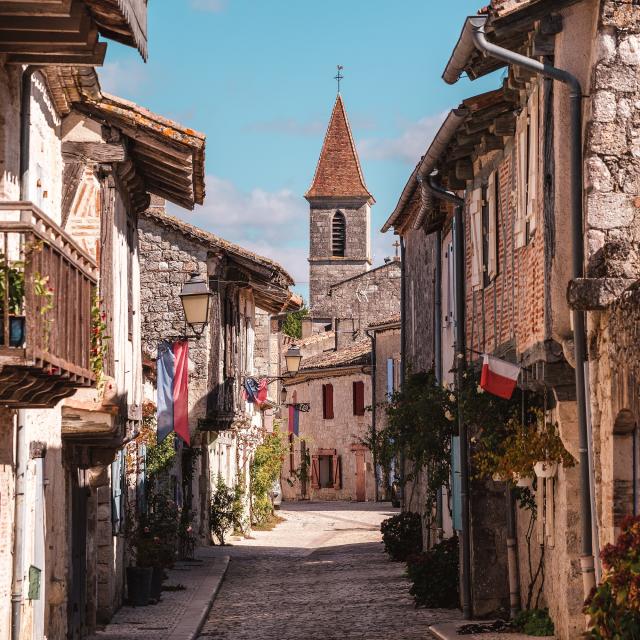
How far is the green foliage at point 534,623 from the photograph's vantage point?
15297 millimetres

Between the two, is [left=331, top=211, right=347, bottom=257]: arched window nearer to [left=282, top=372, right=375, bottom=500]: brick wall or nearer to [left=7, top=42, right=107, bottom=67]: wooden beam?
[left=282, top=372, right=375, bottom=500]: brick wall

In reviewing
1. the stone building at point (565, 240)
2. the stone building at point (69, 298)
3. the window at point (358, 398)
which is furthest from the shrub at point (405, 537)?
the window at point (358, 398)

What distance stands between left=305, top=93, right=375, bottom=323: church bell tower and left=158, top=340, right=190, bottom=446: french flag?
216 feet

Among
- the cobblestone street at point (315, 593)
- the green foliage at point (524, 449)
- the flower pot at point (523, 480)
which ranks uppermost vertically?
the green foliage at point (524, 449)

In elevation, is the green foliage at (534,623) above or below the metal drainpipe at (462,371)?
below

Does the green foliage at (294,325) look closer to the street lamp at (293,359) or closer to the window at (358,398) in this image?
the window at (358,398)

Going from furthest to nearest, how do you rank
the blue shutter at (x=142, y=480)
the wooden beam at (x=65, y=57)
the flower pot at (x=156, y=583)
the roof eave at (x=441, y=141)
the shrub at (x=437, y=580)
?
the blue shutter at (x=142, y=480) < the flower pot at (x=156, y=583) < the shrub at (x=437, y=580) < the roof eave at (x=441, y=141) < the wooden beam at (x=65, y=57)

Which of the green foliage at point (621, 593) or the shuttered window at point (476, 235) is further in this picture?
the shuttered window at point (476, 235)

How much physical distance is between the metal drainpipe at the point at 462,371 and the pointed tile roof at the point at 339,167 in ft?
228

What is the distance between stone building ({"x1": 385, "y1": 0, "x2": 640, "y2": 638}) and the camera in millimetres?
10945

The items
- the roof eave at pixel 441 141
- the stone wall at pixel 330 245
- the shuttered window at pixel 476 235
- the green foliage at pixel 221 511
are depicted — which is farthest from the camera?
the stone wall at pixel 330 245

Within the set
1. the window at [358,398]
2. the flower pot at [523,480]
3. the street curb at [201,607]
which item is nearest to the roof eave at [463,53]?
the flower pot at [523,480]

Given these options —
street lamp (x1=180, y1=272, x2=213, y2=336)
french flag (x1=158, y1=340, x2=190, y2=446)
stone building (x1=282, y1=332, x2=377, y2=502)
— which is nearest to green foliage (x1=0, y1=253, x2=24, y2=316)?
street lamp (x1=180, y1=272, x2=213, y2=336)

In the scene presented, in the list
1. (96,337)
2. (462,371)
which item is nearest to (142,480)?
(462,371)
